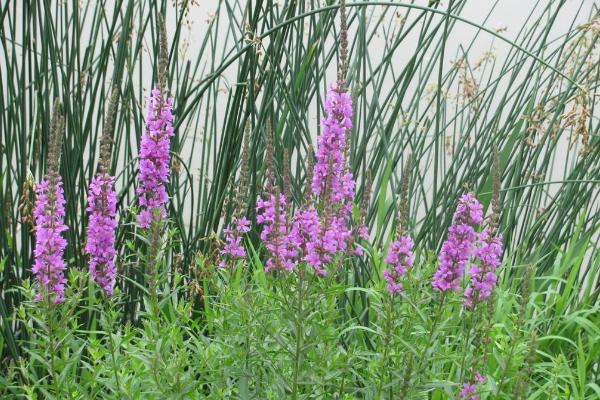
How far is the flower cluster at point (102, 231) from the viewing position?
1581mm

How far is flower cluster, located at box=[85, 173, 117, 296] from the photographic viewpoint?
5.19 feet

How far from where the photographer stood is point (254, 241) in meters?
2.56

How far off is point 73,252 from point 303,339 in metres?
1.00

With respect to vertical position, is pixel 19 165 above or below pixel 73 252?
above

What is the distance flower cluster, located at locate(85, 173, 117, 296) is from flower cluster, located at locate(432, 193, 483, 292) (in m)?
0.59

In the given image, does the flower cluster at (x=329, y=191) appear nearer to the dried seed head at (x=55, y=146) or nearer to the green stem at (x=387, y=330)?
the green stem at (x=387, y=330)

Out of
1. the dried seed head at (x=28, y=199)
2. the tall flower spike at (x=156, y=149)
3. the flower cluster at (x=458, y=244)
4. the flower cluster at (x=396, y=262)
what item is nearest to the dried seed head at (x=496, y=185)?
the flower cluster at (x=458, y=244)

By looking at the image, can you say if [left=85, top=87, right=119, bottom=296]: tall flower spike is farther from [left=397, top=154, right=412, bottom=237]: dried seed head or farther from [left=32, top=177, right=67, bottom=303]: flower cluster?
[left=397, top=154, right=412, bottom=237]: dried seed head

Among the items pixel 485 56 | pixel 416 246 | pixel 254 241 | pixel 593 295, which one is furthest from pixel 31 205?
pixel 485 56

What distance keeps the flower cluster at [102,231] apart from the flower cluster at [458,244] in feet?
1.93

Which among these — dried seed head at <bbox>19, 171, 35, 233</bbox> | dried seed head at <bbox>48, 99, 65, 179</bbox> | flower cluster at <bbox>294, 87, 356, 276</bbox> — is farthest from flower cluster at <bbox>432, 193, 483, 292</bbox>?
dried seed head at <bbox>19, 171, 35, 233</bbox>

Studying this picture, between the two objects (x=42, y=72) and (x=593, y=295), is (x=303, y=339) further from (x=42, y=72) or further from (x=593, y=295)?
(x=593, y=295)

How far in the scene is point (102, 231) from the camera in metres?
1.62

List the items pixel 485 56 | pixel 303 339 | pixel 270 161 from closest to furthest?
pixel 270 161 → pixel 303 339 → pixel 485 56
